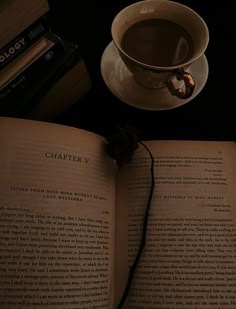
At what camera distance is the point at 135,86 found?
1.95 ft

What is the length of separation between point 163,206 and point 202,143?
0.12 m

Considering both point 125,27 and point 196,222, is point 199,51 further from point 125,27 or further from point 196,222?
point 196,222

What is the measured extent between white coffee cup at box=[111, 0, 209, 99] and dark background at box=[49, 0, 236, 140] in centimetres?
6

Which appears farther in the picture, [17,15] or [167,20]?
[167,20]

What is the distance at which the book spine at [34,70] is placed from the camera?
507 millimetres

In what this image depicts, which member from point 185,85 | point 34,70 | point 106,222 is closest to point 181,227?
point 106,222

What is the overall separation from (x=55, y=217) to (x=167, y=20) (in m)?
0.35

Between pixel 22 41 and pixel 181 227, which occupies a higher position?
pixel 22 41

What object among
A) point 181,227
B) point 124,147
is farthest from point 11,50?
point 181,227

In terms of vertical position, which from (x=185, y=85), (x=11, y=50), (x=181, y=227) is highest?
(x=11, y=50)

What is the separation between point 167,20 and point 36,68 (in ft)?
0.72

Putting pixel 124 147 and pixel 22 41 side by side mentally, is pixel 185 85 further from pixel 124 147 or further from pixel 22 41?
pixel 22 41

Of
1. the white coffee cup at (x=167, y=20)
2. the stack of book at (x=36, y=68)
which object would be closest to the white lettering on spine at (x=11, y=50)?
the stack of book at (x=36, y=68)

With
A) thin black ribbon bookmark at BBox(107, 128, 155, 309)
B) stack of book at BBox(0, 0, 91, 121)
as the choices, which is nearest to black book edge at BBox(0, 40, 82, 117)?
stack of book at BBox(0, 0, 91, 121)
